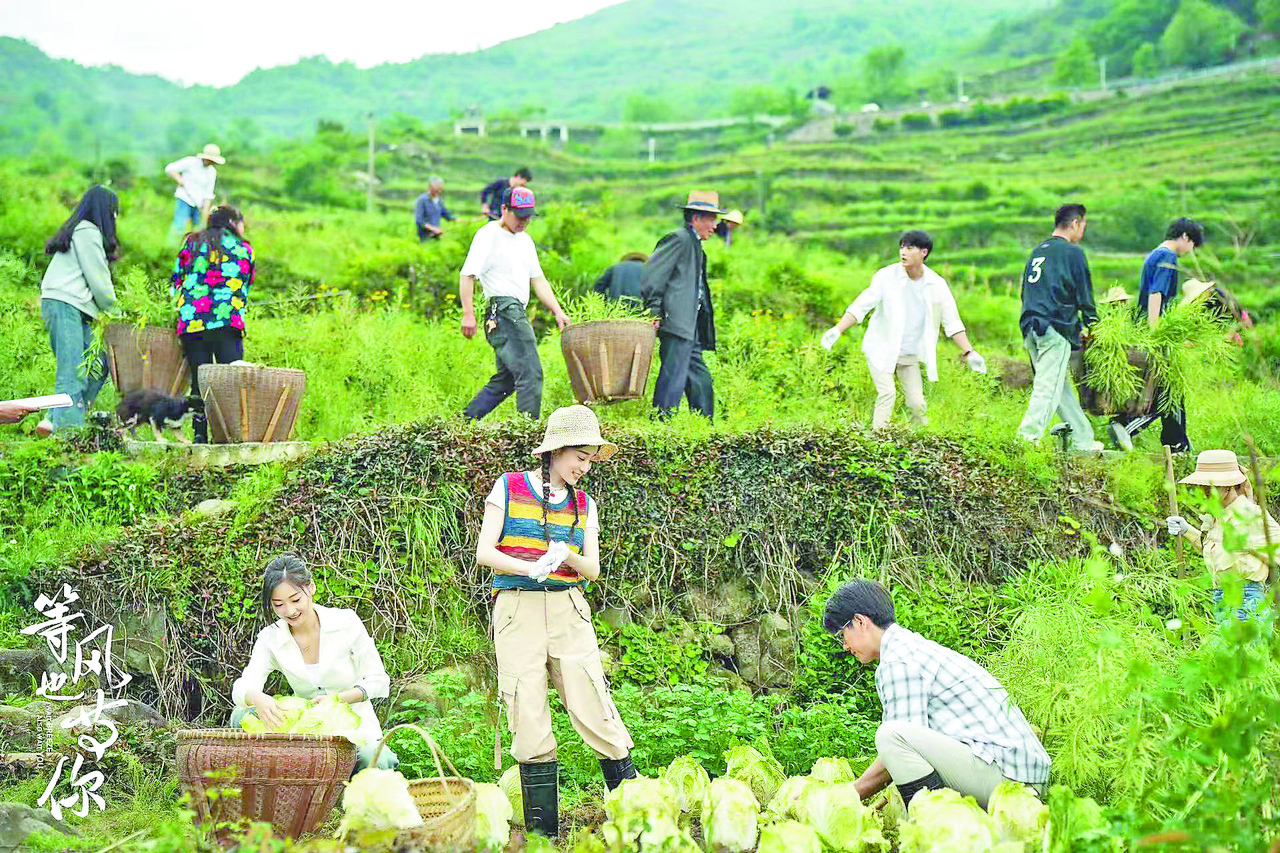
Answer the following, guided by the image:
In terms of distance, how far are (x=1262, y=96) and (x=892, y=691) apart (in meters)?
50.1

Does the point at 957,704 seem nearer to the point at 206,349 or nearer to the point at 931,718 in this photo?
the point at 931,718

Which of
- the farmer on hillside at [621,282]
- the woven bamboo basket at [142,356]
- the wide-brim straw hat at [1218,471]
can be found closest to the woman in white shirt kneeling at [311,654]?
the woven bamboo basket at [142,356]

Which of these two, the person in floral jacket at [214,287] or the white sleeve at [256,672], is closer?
the white sleeve at [256,672]

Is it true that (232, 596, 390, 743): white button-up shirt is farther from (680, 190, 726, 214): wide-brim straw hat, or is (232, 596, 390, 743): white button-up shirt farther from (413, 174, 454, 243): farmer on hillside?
(413, 174, 454, 243): farmer on hillside

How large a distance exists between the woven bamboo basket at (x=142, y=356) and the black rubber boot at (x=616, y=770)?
15.4 ft

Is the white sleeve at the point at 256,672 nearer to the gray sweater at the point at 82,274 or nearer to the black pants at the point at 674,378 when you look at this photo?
the black pants at the point at 674,378

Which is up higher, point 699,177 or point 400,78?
point 400,78

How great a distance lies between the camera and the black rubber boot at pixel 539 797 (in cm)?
518

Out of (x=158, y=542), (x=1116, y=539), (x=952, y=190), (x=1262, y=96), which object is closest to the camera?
(x=158, y=542)

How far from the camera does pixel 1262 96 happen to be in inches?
1892

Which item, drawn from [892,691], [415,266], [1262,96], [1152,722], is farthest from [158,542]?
[1262,96]

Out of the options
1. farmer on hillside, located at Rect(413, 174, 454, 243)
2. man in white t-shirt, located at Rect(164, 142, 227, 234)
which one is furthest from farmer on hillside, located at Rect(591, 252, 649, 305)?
farmer on hillside, located at Rect(413, 174, 454, 243)

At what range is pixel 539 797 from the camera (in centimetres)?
519

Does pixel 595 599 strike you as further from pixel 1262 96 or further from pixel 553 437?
pixel 1262 96
